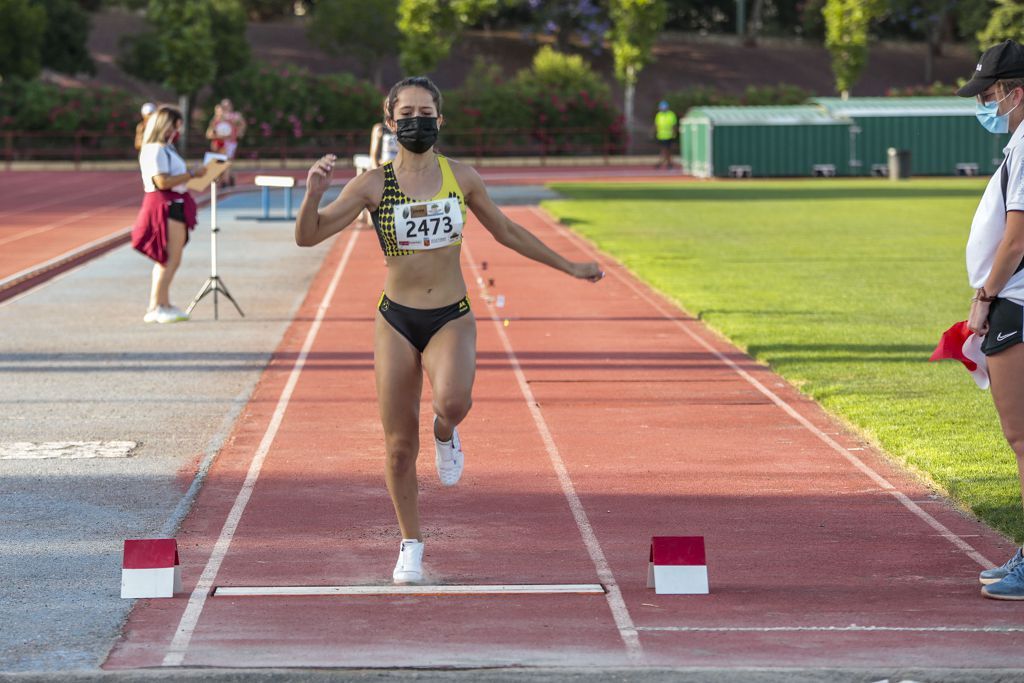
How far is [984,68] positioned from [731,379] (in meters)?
6.67

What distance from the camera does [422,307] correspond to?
666 centimetres

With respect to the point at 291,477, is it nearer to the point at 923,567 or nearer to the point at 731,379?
the point at 923,567

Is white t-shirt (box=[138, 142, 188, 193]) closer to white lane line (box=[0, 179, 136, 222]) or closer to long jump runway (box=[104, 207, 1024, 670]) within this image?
long jump runway (box=[104, 207, 1024, 670])

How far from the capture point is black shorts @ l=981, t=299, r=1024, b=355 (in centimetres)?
630

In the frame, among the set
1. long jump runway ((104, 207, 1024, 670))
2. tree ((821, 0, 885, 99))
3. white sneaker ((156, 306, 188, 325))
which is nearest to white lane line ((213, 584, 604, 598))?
long jump runway ((104, 207, 1024, 670))

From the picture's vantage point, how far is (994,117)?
20.9 ft

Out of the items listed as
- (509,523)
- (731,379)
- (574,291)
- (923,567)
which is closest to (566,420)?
(731,379)

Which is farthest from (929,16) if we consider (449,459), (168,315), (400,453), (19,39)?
(400,453)

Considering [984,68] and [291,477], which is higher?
[984,68]

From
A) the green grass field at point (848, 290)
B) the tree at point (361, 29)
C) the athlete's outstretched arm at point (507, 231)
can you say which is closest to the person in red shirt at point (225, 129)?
the green grass field at point (848, 290)

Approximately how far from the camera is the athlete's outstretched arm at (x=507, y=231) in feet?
22.4

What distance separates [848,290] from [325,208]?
14.0 metres

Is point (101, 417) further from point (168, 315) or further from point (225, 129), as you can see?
point (225, 129)

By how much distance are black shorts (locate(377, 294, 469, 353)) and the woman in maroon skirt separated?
365 inches
